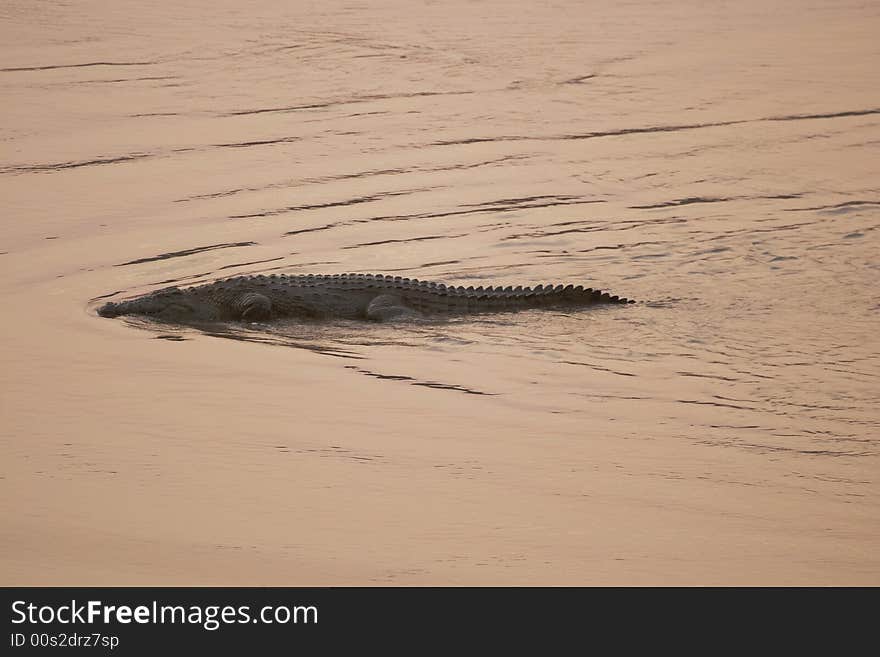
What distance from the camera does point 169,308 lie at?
33.0 ft

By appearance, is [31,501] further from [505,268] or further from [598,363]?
[505,268]

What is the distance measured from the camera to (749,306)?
994 cm

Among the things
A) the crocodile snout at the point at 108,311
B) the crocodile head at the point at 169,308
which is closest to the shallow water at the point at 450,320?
the crocodile snout at the point at 108,311

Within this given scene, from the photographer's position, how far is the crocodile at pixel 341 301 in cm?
1004

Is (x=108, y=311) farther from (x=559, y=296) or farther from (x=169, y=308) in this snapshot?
(x=559, y=296)

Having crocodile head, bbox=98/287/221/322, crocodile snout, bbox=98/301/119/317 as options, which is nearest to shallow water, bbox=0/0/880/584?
crocodile snout, bbox=98/301/119/317

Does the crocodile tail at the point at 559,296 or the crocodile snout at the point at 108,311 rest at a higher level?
the crocodile snout at the point at 108,311

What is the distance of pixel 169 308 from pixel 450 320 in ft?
6.56

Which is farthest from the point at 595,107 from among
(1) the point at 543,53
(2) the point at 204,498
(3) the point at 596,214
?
(2) the point at 204,498

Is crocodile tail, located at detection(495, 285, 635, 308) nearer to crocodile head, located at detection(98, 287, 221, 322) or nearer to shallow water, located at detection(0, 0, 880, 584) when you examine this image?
shallow water, located at detection(0, 0, 880, 584)

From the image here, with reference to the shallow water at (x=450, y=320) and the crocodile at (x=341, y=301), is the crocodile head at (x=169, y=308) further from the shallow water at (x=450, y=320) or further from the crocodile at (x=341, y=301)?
the shallow water at (x=450, y=320)

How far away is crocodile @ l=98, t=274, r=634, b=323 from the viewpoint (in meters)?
10.0

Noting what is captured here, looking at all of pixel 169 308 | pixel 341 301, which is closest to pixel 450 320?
pixel 341 301

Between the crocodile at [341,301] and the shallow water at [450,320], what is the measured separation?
0.16m
